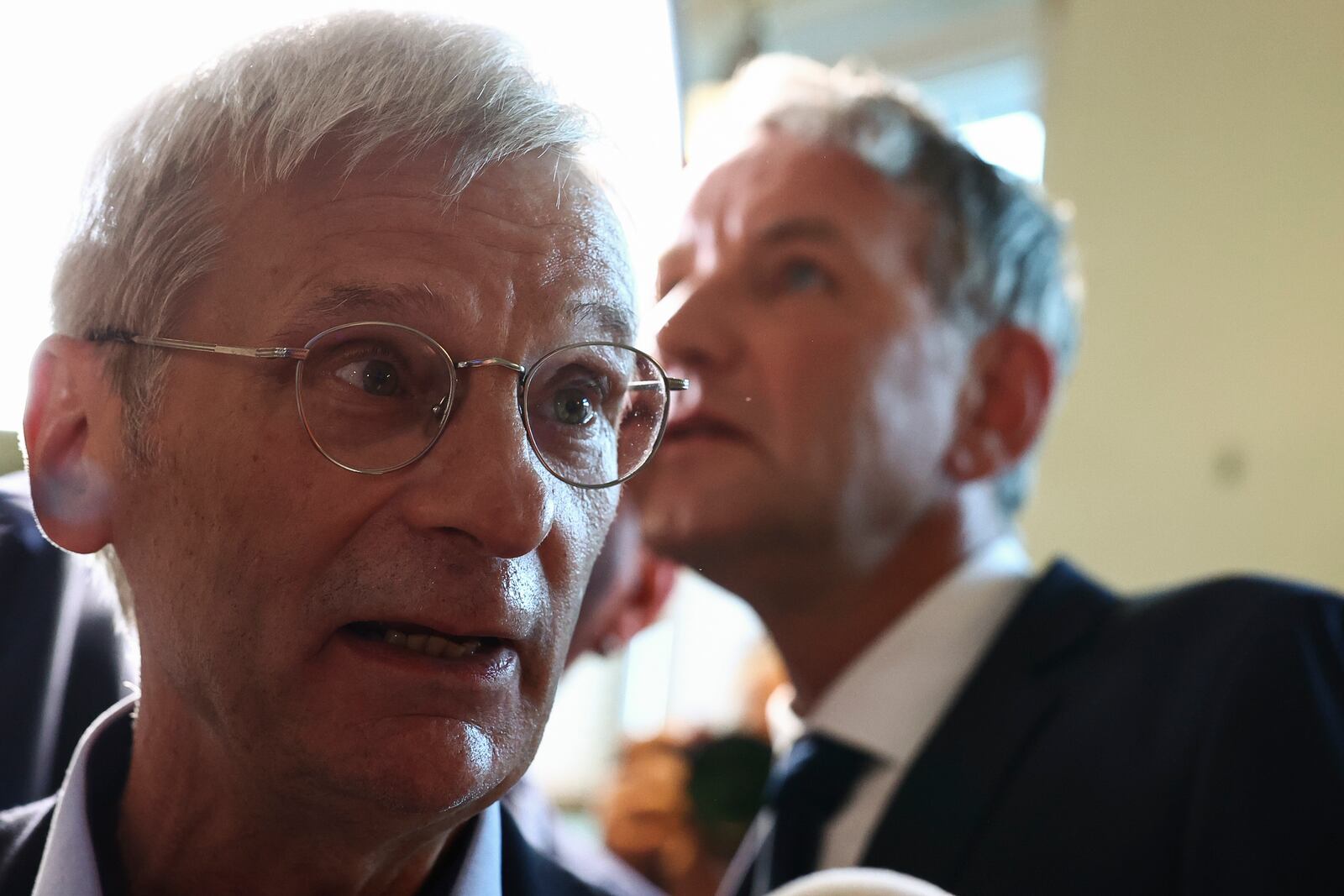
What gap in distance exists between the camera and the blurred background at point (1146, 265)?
2.71 ft

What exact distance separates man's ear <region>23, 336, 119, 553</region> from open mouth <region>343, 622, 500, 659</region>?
0.44 feet

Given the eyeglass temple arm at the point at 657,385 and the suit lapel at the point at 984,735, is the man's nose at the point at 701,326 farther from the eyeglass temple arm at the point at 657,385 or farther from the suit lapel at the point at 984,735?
the suit lapel at the point at 984,735

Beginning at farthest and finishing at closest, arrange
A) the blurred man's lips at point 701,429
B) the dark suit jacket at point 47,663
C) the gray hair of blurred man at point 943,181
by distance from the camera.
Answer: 1. the gray hair of blurred man at point 943,181
2. the blurred man's lips at point 701,429
3. the dark suit jacket at point 47,663

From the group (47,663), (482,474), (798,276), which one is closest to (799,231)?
(798,276)

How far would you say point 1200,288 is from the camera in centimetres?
98

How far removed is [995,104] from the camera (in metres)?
0.95

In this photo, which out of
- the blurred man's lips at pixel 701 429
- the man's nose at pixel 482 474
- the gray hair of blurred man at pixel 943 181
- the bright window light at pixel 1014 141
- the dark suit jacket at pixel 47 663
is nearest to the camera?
the man's nose at pixel 482 474

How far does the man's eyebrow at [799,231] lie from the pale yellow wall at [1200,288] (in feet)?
1.18

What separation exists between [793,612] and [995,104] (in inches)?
18.0

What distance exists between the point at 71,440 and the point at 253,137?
152 millimetres

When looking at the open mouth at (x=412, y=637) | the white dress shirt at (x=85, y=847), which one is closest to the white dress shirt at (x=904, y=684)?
the white dress shirt at (x=85, y=847)

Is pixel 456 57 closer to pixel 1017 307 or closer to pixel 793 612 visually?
pixel 793 612

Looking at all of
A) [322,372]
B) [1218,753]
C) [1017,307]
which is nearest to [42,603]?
[322,372]

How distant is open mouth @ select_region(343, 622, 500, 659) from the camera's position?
444 mm
